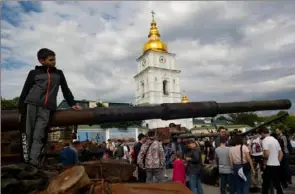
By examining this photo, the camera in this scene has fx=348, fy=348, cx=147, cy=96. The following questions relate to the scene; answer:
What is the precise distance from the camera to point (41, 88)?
3777 millimetres

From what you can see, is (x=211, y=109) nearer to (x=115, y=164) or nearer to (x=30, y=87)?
(x=115, y=164)

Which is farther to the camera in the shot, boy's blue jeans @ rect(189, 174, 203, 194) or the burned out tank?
boy's blue jeans @ rect(189, 174, 203, 194)

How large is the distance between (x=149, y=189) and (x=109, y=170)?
0.70 m

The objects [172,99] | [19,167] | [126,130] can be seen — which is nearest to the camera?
[19,167]

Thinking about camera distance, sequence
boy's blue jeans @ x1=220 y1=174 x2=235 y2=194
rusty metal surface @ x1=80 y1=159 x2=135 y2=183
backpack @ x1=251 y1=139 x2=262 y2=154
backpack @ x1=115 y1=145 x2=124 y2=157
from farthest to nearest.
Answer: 1. backpack @ x1=115 y1=145 x2=124 y2=157
2. backpack @ x1=251 y1=139 x2=262 y2=154
3. boy's blue jeans @ x1=220 y1=174 x2=235 y2=194
4. rusty metal surface @ x1=80 y1=159 x2=135 y2=183

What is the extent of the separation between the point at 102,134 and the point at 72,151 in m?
48.3

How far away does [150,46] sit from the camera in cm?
7844

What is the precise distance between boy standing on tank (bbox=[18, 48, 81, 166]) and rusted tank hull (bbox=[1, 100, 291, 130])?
137 millimetres

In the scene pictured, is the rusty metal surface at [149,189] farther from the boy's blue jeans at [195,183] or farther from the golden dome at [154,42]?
the golden dome at [154,42]

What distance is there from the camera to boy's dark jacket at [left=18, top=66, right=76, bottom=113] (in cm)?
372

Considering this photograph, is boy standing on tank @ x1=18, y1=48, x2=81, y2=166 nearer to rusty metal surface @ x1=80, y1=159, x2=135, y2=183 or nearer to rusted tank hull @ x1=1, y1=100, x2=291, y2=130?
rusted tank hull @ x1=1, y1=100, x2=291, y2=130

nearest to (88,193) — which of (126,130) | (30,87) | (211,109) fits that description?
(30,87)

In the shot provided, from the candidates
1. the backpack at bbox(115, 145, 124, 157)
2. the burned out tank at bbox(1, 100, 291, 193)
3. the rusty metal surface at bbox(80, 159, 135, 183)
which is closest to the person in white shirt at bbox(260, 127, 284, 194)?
the burned out tank at bbox(1, 100, 291, 193)

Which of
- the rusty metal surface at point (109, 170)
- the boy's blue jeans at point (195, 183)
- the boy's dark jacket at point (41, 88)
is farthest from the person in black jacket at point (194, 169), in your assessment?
the boy's dark jacket at point (41, 88)
